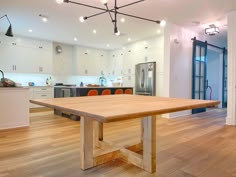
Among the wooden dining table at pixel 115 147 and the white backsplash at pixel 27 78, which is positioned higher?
the white backsplash at pixel 27 78

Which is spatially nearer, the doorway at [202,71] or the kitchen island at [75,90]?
the kitchen island at [75,90]

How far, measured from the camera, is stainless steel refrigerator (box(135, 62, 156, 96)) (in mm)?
6355

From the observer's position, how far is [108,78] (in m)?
9.32

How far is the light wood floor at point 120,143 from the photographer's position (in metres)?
2.06

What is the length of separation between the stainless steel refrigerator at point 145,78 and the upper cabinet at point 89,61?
2333 millimetres

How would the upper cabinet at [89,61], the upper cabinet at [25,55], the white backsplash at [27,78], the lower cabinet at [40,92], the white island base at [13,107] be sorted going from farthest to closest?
the upper cabinet at [89,61] → the white backsplash at [27,78] → the lower cabinet at [40,92] → the upper cabinet at [25,55] → the white island base at [13,107]

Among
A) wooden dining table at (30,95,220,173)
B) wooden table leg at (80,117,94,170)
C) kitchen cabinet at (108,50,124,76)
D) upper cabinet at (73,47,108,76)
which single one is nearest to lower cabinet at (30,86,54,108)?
upper cabinet at (73,47,108,76)

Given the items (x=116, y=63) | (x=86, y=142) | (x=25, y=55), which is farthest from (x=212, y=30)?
(x=25, y=55)

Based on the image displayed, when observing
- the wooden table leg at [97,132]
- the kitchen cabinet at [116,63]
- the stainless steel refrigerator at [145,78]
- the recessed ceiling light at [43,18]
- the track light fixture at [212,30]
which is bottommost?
the wooden table leg at [97,132]

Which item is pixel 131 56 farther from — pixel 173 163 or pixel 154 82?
pixel 173 163

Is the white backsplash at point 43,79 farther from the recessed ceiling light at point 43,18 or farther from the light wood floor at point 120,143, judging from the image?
the light wood floor at point 120,143

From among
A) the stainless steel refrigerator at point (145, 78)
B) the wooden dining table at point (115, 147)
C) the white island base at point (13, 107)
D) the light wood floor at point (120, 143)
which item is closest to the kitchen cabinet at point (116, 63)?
the stainless steel refrigerator at point (145, 78)

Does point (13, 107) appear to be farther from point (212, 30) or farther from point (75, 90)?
point (212, 30)

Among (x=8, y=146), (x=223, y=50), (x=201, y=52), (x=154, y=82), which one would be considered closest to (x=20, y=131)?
(x=8, y=146)
